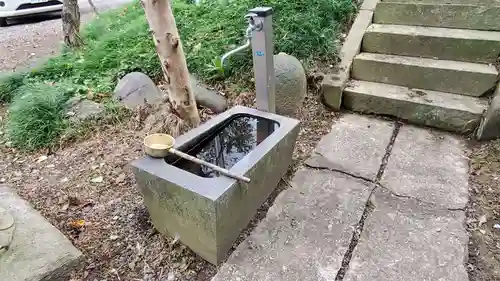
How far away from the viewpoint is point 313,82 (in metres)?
2.72

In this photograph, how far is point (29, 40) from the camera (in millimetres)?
5297

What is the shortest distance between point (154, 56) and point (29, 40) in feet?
11.2

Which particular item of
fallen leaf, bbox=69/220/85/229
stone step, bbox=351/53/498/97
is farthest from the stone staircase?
fallen leaf, bbox=69/220/85/229

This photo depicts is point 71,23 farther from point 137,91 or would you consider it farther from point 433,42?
point 433,42

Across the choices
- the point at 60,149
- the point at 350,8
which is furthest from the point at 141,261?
the point at 350,8

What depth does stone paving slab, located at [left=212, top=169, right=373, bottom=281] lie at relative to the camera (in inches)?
56.4

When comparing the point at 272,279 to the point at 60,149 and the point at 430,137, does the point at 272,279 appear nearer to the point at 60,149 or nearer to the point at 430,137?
the point at 430,137

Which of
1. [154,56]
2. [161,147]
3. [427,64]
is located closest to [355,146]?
[427,64]

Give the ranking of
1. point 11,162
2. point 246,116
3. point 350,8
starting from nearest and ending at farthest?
1. point 246,116
2. point 11,162
3. point 350,8

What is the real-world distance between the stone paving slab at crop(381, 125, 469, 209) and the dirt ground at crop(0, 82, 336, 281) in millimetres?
537

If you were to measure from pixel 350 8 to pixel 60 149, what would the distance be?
2775 millimetres

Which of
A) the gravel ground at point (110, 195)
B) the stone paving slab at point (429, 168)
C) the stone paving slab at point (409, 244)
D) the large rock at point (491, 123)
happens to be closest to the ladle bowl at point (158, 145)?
the gravel ground at point (110, 195)

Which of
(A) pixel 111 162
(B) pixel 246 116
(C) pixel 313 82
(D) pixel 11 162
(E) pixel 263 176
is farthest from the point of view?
(C) pixel 313 82

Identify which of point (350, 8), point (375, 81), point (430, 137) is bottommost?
point (430, 137)
